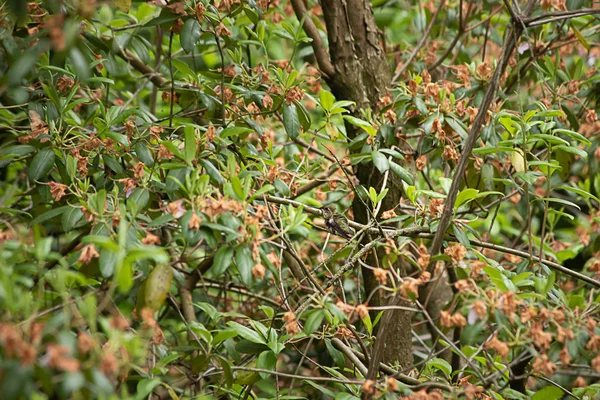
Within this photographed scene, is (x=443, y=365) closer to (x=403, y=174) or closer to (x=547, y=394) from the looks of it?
(x=547, y=394)

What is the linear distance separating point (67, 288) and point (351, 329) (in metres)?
0.56

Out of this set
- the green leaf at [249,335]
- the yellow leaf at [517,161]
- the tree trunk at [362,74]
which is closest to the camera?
the green leaf at [249,335]

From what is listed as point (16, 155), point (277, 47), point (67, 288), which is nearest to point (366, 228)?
point (67, 288)

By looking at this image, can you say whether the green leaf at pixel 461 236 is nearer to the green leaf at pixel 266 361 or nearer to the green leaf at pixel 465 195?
the green leaf at pixel 465 195

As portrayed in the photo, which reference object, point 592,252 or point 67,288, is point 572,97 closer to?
point 592,252

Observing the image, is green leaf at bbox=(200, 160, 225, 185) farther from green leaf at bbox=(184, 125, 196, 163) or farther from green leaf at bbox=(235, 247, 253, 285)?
green leaf at bbox=(235, 247, 253, 285)

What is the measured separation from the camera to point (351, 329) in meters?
1.17

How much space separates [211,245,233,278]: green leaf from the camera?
969 millimetres

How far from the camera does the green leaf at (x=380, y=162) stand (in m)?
1.33

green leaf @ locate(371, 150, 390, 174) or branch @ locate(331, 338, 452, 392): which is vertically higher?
green leaf @ locate(371, 150, 390, 174)

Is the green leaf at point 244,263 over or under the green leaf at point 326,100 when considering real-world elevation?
under

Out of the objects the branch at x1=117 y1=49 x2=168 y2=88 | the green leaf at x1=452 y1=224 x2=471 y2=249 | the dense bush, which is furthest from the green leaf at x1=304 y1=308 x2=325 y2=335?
the branch at x1=117 y1=49 x2=168 y2=88

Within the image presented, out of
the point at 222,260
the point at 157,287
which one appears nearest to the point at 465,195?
the point at 222,260

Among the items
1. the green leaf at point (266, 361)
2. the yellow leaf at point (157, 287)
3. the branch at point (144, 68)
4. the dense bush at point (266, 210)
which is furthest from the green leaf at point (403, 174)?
the branch at point (144, 68)
